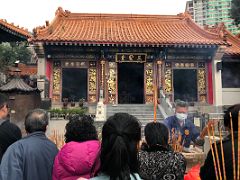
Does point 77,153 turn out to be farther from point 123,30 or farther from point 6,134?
point 123,30

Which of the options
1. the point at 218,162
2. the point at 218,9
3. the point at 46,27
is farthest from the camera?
the point at 218,9

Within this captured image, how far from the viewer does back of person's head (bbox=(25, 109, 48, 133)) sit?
265 centimetres

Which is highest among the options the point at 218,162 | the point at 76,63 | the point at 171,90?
the point at 76,63

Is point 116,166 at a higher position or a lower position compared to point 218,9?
lower

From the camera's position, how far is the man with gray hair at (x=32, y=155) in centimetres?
234

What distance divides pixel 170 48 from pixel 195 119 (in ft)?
14.5

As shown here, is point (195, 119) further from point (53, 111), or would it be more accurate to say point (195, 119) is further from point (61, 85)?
point (61, 85)

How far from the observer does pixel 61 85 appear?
13.7 m

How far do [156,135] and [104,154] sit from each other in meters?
0.77

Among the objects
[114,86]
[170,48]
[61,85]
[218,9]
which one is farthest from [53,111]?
[218,9]

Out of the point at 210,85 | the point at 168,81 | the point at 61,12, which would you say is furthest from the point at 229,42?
the point at 61,12

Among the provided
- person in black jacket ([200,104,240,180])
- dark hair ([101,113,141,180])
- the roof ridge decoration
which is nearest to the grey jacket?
dark hair ([101,113,141,180])

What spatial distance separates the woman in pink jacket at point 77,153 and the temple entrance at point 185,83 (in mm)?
12129

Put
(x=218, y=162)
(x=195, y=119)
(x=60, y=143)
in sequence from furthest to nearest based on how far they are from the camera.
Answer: (x=195, y=119), (x=60, y=143), (x=218, y=162)
